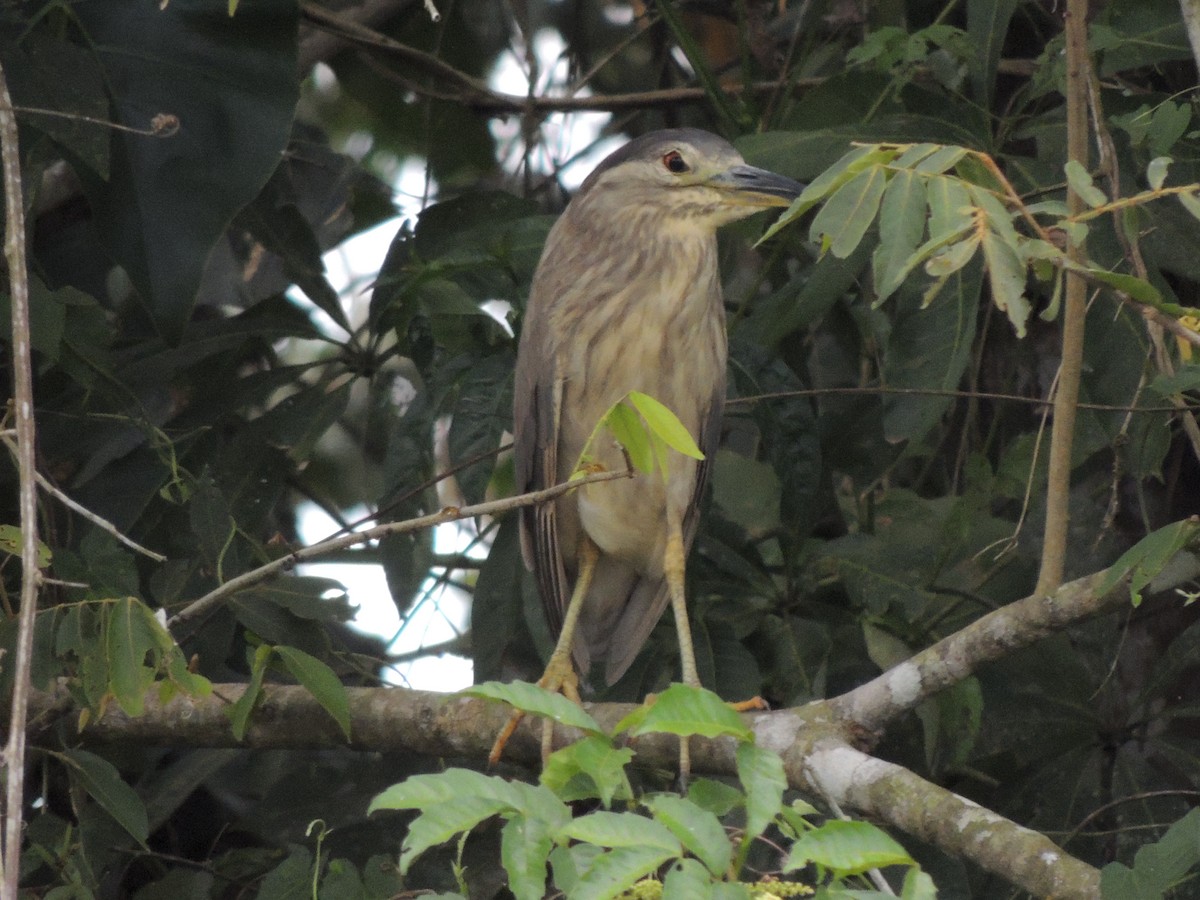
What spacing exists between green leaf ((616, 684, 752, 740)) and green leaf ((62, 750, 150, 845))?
1249 millimetres

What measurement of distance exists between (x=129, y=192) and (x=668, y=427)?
1.62 meters

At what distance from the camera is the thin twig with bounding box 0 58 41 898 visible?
1.44m

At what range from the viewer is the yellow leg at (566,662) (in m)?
2.53

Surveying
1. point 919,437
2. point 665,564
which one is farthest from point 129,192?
point 919,437

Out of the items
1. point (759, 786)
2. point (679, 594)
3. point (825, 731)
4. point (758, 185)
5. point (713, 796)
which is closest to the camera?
point (759, 786)

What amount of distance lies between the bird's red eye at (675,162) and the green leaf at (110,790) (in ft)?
4.98

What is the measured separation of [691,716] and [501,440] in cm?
181

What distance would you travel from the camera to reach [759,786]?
1330 mm

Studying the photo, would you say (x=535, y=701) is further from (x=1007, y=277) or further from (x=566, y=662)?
(x=566, y=662)

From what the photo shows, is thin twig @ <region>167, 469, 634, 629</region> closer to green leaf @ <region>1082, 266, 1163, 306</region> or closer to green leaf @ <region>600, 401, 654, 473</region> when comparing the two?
green leaf @ <region>600, 401, 654, 473</region>

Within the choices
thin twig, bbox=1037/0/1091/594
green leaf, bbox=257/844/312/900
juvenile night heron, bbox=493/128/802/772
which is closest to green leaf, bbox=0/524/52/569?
green leaf, bbox=257/844/312/900

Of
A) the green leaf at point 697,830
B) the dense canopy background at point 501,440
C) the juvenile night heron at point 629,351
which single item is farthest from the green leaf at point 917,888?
the juvenile night heron at point 629,351

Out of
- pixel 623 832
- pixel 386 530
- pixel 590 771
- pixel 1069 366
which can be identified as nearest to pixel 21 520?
pixel 386 530

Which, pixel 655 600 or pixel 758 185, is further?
pixel 655 600
